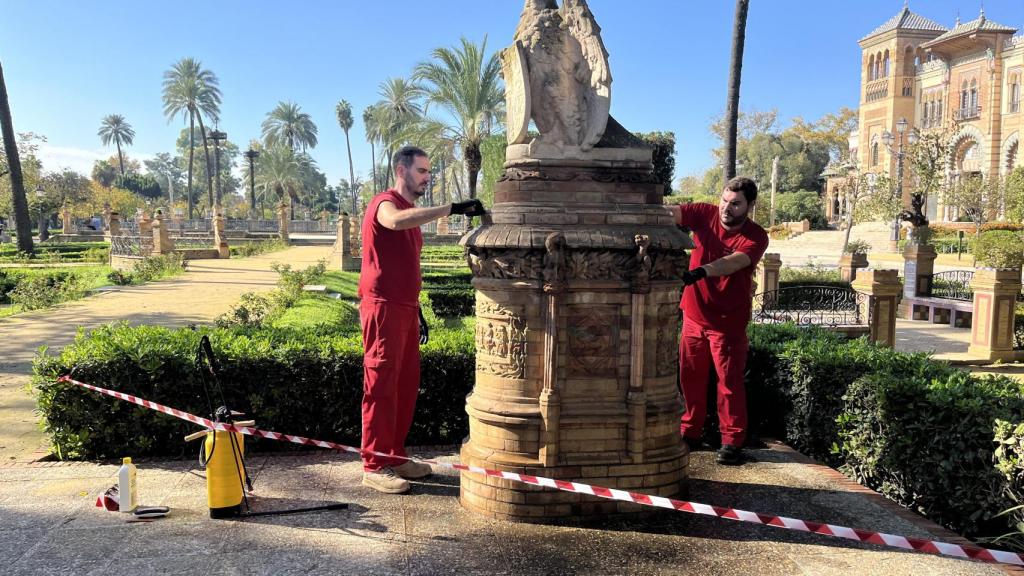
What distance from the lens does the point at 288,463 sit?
4.68m

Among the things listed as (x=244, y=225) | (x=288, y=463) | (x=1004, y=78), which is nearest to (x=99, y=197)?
(x=244, y=225)

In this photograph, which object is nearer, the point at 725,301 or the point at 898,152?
the point at 725,301

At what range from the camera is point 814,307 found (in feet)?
53.3

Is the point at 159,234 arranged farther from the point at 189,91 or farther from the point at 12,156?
the point at 189,91

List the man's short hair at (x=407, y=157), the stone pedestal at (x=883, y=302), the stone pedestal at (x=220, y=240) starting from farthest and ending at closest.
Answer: the stone pedestal at (x=220, y=240) < the stone pedestal at (x=883, y=302) < the man's short hair at (x=407, y=157)

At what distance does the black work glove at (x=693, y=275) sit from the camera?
4.21m

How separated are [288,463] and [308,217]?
84698 millimetres

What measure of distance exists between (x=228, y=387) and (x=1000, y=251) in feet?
74.9

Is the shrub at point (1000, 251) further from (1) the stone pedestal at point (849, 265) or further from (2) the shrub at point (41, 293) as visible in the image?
(2) the shrub at point (41, 293)

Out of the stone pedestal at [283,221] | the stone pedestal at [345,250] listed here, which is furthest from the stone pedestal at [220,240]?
the stone pedestal at [345,250]

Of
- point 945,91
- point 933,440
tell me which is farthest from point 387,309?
point 945,91

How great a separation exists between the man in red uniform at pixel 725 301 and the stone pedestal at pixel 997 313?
374 inches

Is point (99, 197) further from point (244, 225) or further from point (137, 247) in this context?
point (137, 247)

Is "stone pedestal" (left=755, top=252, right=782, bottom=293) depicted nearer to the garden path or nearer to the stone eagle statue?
the garden path
